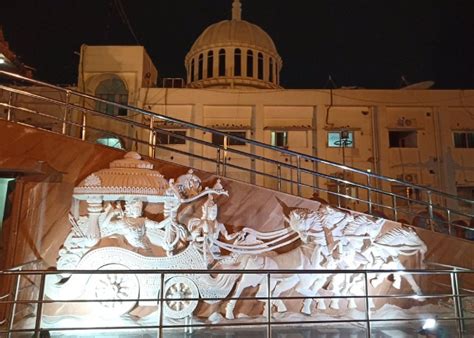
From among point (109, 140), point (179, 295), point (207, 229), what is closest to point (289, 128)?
point (109, 140)

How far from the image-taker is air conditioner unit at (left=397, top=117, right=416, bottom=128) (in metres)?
19.1

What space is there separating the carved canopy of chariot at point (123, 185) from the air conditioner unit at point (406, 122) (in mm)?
15639

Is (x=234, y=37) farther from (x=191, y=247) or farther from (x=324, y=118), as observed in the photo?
(x=191, y=247)

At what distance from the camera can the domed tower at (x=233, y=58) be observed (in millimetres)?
21922

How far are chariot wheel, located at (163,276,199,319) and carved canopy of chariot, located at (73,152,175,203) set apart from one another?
4.03ft

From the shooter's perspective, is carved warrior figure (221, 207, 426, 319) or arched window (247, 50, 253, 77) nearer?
carved warrior figure (221, 207, 426, 319)

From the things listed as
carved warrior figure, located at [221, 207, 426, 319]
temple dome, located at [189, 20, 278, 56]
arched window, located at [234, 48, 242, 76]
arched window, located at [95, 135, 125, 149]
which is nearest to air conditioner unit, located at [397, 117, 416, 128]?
temple dome, located at [189, 20, 278, 56]

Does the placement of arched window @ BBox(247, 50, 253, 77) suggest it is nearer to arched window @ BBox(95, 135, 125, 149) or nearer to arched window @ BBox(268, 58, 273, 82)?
arched window @ BBox(268, 58, 273, 82)

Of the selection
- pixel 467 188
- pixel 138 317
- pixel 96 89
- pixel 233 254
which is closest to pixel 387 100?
pixel 467 188

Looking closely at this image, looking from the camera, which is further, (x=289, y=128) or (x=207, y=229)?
(x=289, y=128)

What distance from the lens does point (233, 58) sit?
874 inches

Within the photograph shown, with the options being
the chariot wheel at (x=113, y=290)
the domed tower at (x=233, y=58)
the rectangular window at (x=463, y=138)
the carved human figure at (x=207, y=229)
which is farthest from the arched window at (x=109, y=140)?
the rectangular window at (x=463, y=138)

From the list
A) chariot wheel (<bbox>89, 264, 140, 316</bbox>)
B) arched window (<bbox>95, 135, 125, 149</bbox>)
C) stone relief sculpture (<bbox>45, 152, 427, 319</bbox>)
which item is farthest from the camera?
arched window (<bbox>95, 135, 125, 149</bbox>)

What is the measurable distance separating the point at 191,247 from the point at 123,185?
137cm
